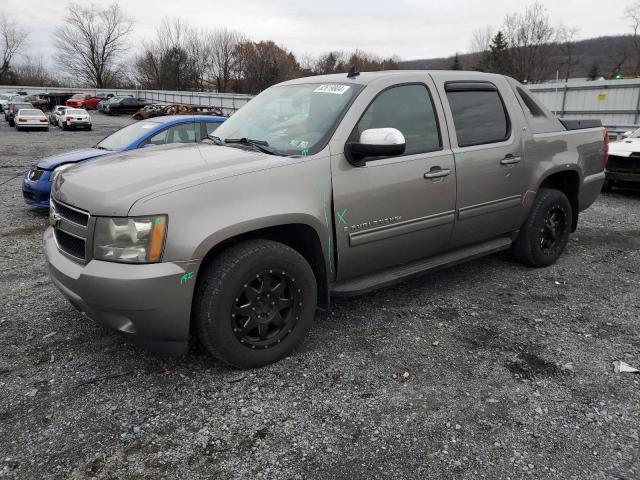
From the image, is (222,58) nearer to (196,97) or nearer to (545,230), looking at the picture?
(196,97)

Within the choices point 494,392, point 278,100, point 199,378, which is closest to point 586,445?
point 494,392

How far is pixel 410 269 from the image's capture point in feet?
12.7

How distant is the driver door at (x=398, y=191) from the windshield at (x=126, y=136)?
532 centimetres

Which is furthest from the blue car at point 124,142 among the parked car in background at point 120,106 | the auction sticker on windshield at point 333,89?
the parked car in background at point 120,106

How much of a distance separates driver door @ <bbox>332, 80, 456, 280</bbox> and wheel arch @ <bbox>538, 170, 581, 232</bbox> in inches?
68.7

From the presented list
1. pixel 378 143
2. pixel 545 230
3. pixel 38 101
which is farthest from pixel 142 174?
pixel 38 101

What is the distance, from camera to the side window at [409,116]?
3.56 metres

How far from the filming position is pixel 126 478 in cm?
228

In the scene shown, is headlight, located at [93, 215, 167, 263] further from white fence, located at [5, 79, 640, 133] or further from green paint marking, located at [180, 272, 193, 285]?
white fence, located at [5, 79, 640, 133]

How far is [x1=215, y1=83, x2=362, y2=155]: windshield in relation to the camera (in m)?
3.38

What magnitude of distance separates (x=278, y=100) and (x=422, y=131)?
118 centimetres

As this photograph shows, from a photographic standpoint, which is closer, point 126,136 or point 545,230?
point 545,230

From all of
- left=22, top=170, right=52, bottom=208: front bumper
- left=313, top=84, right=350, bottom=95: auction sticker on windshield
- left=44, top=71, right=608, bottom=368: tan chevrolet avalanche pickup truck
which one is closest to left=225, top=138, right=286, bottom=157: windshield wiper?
Answer: left=44, top=71, right=608, bottom=368: tan chevrolet avalanche pickup truck

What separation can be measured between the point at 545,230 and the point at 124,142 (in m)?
6.18
